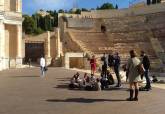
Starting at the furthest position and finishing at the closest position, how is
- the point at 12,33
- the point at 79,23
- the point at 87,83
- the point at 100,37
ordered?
the point at 79,23, the point at 100,37, the point at 12,33, the point at 87,83

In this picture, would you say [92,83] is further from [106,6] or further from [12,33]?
[106,6]

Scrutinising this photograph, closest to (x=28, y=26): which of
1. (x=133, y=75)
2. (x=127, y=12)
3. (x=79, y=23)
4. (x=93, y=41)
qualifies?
(x=79, y=23)

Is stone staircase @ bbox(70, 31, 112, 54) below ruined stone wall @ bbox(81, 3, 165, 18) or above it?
below

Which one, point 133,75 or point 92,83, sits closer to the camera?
point 133,75

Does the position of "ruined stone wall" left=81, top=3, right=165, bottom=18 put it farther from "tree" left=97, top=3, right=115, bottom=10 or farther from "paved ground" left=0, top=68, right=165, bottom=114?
"paved ground" left=0, top=68, right=165, bottom=114

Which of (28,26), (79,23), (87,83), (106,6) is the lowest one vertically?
(87,83)

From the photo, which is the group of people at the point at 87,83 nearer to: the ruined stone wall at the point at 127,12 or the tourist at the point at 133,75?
the tourist at the point at 133,75


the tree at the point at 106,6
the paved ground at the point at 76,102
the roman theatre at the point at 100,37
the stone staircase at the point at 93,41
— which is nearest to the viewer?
the paved ground at the point at 76,102

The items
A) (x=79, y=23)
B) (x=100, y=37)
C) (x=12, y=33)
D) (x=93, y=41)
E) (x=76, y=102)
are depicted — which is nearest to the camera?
(x=76, y=102)

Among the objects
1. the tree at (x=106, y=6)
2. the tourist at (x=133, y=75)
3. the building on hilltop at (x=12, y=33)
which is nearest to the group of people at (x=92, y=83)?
the tourist at (x=133, y=75)

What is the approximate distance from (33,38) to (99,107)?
60.6m

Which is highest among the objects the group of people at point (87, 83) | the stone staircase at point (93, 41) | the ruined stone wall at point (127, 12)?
the ruined stone wall at point (127, 12)

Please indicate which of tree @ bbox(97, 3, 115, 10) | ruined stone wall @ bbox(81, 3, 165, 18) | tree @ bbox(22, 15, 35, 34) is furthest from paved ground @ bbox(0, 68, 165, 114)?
tree @ bbox(97, 3, 115, 10)

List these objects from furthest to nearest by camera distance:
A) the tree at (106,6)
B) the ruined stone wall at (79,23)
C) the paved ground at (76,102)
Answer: the tree at (106,6)
the ruined stone wall at (79,23)
the paved ground at (76,102)
